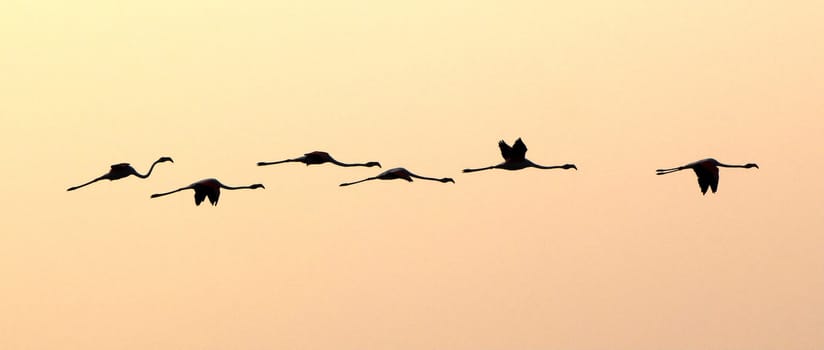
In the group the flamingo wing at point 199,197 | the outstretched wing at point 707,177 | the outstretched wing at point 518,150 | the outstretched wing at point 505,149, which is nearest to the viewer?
the flamingo wing at point 199,197

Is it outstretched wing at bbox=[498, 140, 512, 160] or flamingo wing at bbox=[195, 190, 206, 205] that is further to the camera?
outstretched wing at bbox=[498, 140, 512, 160]

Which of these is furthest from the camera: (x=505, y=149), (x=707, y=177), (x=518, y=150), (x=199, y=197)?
(x=518, y=150)

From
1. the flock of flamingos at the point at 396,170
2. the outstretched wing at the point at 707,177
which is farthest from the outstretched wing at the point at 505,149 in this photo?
the outstretched wing at the point at 707,177

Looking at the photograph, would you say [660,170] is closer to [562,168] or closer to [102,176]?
[562,168]

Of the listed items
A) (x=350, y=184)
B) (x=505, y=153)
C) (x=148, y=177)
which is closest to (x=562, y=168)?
(x=505, y=153)

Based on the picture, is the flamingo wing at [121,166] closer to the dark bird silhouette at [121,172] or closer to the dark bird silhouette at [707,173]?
the dark bird silhouette at [121,172]

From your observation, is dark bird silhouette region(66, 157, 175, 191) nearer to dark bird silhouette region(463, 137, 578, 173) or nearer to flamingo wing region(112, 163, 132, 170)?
flamingo wing region(112, 163, 132, 170)

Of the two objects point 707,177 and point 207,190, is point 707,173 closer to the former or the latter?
point 707,177

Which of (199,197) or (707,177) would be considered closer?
(199,197)

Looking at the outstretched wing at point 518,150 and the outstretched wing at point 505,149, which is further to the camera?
the outstretched wing at point 518,150

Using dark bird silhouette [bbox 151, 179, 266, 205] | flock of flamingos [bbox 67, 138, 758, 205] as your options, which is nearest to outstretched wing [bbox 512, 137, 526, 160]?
flock of flamingos [bbox 67, 138, 758, 205]

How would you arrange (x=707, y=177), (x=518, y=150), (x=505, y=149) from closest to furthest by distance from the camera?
(x=707, y=177)
(x=505, y=149)
(x=518, y=150)

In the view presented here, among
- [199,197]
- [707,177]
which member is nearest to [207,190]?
[199,197]

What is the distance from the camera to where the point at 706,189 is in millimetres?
101062
